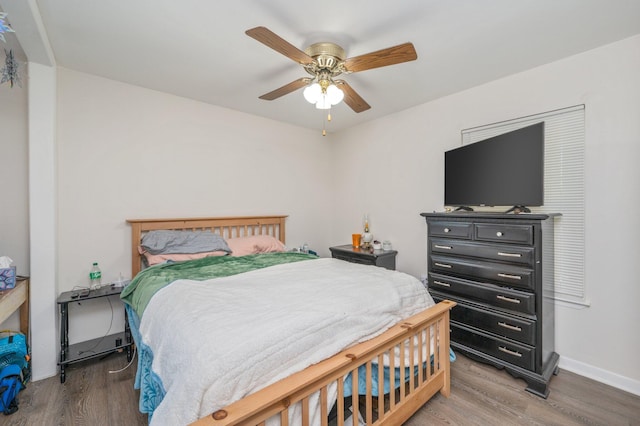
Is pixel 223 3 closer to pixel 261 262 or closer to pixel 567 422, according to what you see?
pixel 261 262

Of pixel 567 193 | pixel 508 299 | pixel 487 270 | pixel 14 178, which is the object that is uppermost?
pixel 14 178

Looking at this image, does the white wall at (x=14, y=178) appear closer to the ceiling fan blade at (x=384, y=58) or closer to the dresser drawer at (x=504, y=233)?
the ceiling fan blade at (x=384, y=58)

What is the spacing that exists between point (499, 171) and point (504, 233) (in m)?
0.56

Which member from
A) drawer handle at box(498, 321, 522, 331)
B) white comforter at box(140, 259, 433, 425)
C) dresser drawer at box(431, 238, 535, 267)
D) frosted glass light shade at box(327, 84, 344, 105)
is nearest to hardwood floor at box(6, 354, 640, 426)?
drawer handle at box(498, 321, 522, 331)

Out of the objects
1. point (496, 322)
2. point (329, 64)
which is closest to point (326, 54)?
point (329, 64)

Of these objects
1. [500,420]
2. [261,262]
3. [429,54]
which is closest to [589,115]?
[429,54]

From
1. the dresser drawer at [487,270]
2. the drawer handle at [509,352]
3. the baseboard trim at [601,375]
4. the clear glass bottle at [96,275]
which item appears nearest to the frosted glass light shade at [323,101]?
the dresser drawer at [487,270]

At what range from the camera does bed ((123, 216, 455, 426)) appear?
1.10 meters

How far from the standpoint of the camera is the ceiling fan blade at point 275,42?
5.03 feet

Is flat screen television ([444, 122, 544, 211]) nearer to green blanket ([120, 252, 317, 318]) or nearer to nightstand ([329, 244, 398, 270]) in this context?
nightstand ([329, 244, 398, 270])

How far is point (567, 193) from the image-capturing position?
7.95 feet

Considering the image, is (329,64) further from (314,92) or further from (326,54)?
(314,92)

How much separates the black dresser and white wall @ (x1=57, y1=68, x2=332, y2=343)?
242 centimetres

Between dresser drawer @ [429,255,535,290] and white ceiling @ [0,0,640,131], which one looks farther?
dresser drawer @ [429,255,535,290]
